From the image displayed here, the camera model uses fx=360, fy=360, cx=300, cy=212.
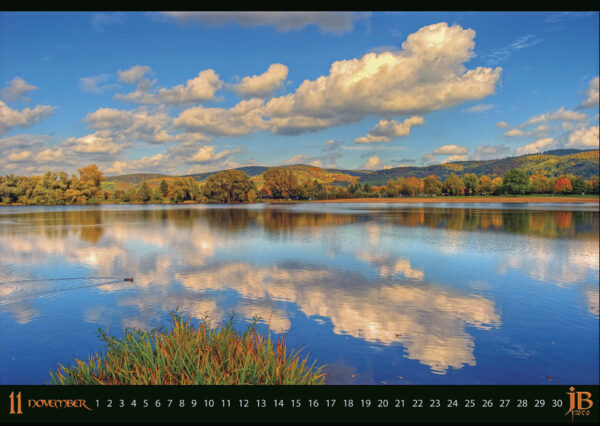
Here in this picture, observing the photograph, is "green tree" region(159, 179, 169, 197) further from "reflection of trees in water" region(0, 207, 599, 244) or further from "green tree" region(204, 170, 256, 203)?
"reflection of trees in water" region(0, 207, 599, 244)

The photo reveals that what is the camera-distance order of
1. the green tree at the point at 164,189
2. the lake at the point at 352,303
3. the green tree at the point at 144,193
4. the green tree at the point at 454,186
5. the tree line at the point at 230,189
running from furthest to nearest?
1. the green tree at the point at 454,186
2. the green tree at the point at 164,189
3. the green tree at the point at 144,193
4. the tree line at the point at 230,189
5. the lake at the point at 352,303

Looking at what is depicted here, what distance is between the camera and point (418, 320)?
40.6 ft

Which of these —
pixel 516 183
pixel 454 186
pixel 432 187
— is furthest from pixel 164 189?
pixel 516 183

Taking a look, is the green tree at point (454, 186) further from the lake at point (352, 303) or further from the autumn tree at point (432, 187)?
the lake at point (352, 303)

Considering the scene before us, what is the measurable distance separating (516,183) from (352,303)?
558ft

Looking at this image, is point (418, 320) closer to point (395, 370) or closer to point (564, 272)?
point (395, 370)

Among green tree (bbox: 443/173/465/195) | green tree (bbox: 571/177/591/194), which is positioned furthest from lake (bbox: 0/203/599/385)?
green tree (bbox: 443/173/465/195)

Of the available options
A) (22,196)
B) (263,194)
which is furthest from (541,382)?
(263,194)
